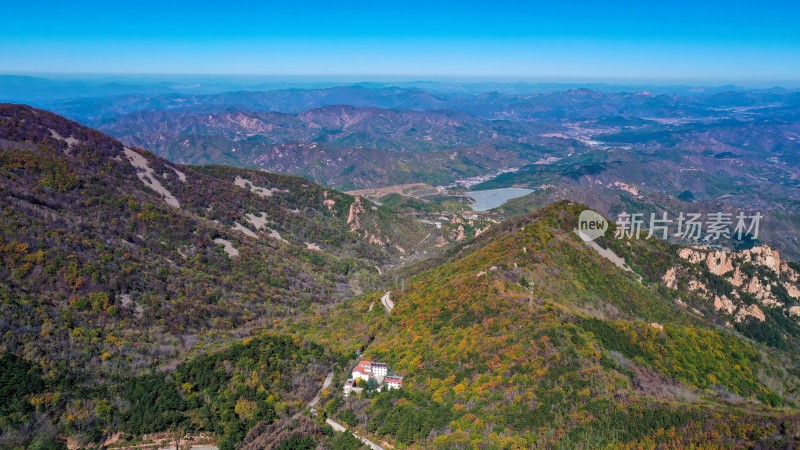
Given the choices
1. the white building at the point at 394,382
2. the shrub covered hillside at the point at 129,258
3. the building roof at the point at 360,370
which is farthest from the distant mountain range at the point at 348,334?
the building roof at the point at 360,370

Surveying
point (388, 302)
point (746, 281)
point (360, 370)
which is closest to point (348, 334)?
point (388, 302)

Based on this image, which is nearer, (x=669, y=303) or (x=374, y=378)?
(x=374, y=378)

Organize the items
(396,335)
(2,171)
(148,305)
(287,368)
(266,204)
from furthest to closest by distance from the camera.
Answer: (266,204) → (2,171) → (148,305) → (396,335) → (287,368)

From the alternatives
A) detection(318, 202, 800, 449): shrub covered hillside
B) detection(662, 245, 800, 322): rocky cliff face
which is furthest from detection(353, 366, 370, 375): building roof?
detection(662, 245, 800, 322): rocky cliff face

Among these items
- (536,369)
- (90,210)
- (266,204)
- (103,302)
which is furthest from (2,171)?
(536,369)

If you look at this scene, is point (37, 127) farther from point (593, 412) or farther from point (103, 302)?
point (593, 412)

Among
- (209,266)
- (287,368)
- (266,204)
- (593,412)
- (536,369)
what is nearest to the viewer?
(593,412)

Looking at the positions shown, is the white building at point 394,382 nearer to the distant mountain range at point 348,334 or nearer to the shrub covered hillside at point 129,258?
the distant mountain range at point 348,334
